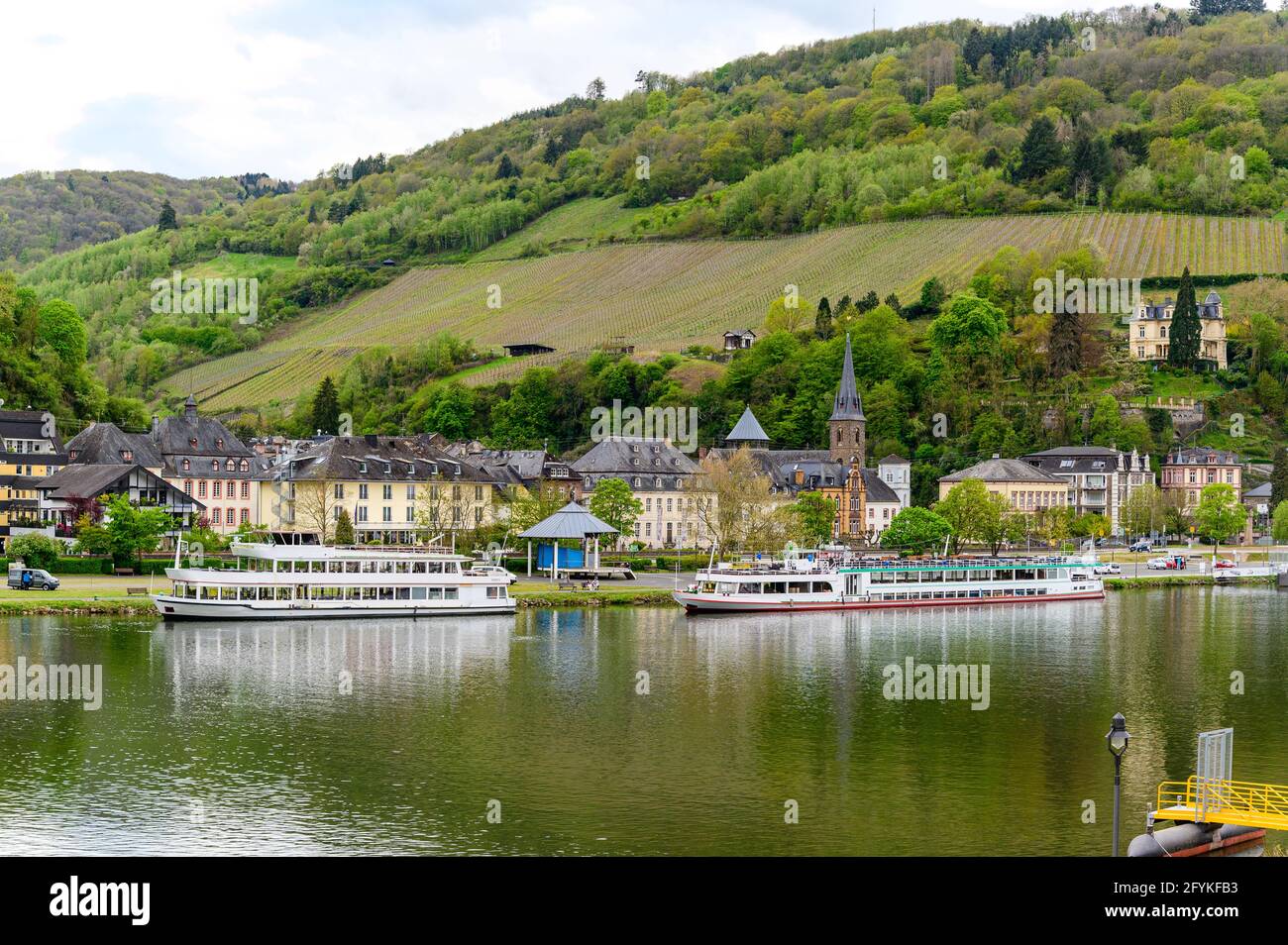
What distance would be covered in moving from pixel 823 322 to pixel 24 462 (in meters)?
84.3

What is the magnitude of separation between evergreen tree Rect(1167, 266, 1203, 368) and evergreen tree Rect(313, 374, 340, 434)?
78504 millimetres

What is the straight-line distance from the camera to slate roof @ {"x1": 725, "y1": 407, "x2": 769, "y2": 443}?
5330 inches

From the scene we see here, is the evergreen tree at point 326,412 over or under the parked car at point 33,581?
over

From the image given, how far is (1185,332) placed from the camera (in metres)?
143

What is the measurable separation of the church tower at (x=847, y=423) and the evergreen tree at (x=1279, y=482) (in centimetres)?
3319

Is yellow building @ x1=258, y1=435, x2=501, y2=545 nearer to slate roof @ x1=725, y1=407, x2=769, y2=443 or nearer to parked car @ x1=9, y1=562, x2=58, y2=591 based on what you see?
parked car @ x1=9, y1=562, x2=58, y2=591

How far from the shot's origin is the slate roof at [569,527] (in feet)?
291

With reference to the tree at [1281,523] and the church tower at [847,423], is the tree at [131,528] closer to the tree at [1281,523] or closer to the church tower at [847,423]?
the church tower at [847,423]

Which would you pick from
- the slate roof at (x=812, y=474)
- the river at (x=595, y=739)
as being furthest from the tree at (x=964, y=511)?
the river at (x=595, y=739)

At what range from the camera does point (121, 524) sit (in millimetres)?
79750

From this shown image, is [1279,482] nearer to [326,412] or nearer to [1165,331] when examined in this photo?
[1165,331]

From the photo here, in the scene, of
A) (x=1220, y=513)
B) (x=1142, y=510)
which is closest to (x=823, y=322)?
(x=1142, y=510)

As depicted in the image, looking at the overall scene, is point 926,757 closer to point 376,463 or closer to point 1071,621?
point 1071,621

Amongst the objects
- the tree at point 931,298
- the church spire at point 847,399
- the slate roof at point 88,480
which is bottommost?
the slate roof at point 88,480
